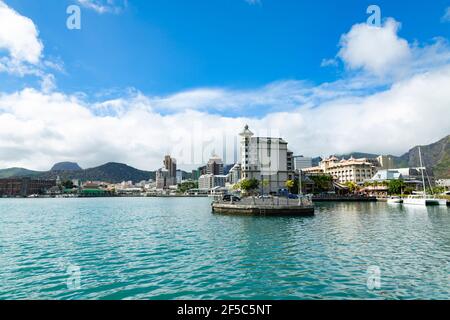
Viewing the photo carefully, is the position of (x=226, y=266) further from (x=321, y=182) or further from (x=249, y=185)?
(x=321, y=182)

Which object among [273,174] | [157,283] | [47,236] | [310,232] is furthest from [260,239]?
[273,174]

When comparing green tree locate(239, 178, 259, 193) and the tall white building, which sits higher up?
the tall white building

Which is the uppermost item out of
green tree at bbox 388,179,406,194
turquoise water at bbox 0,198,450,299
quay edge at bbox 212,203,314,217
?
green tree at bbox 388,179,406,194

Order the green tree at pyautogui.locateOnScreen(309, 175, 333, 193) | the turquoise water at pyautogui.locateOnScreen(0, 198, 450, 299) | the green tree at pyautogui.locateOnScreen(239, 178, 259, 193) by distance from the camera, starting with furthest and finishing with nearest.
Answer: the green tree at pyautogui.locateOnScreen(309, 175, 333, 193)
the green tree at pyautogui.locateOnScreen(239, 178, 259, 193)
the turquoise water at pyautogui.locateOnScreen(0, 198, 450, 299)

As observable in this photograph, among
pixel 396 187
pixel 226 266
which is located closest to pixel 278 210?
pixel 226 266

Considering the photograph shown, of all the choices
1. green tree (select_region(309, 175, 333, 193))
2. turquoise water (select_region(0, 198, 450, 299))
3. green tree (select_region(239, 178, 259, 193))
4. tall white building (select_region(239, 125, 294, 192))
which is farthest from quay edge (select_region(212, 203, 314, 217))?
green tree (select_region(309, 175, 333, 193))

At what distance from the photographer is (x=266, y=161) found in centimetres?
14312

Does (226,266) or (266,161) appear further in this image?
(266,161)

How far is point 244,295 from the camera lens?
14.6 meters

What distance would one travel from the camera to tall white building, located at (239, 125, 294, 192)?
461 feet

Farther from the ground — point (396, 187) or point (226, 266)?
point (396, 187)

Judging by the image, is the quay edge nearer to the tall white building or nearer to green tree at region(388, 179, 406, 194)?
the tall white building

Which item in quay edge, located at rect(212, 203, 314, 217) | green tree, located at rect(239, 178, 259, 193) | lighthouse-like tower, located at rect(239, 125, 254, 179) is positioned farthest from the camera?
lighthouse-like tower, located at rect(239, 125, 254, 179)

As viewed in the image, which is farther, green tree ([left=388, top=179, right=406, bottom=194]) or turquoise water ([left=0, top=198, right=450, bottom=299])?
green tree ([left=388, top=179, right=406, bottom=194])
